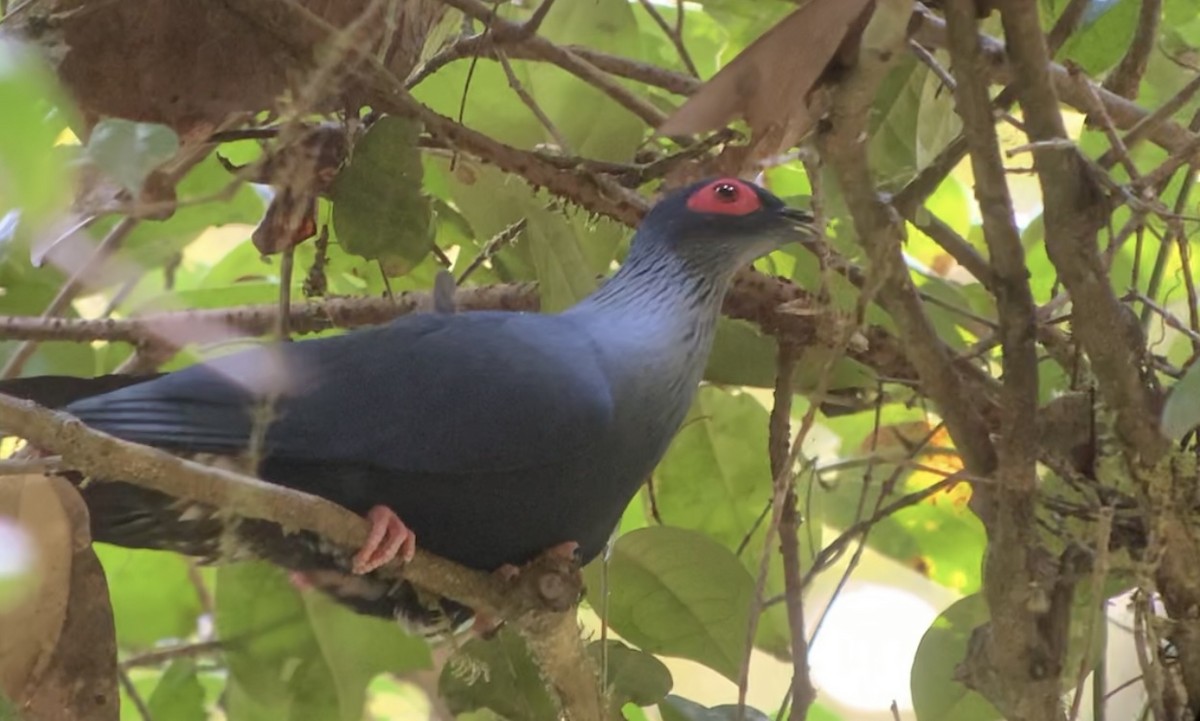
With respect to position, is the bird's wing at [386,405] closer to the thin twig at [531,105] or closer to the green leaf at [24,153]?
the thin twig at [531,105]

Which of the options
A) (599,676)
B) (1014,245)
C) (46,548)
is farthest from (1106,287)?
(46,548)

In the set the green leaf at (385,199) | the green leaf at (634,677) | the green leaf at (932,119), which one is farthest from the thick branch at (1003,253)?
the green leaf at (385,199)

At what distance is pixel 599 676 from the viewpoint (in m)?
0.92

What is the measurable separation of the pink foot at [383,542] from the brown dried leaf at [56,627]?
0.19 metres

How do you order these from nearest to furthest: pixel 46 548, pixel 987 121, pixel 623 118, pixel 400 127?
pixel 987 121, pixel 46 548, pixel 400 127, pixel 623 118

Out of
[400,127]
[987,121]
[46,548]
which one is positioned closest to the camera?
[987,121]

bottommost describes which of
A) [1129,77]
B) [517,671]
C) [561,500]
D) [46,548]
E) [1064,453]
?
[46,548]

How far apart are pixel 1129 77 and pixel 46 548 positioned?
90cm

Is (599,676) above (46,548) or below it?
above

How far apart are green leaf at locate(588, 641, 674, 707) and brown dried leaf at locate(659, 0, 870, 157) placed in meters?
0.45

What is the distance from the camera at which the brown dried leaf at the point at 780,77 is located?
0.69 meters

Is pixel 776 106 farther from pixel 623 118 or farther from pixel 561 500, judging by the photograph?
pixel 623 118

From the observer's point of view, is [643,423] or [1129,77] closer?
[643,423]

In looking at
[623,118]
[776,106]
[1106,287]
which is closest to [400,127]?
[623,118]
